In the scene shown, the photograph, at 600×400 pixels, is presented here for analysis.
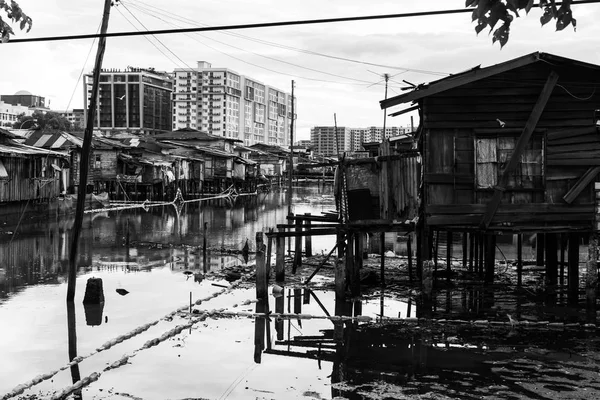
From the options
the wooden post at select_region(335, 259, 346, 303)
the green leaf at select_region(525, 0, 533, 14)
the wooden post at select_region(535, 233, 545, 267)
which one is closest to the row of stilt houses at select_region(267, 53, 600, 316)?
the wooden post at select_region(335, 259, 346, 303)

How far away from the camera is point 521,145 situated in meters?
17.5

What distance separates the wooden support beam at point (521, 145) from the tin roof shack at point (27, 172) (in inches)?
1076

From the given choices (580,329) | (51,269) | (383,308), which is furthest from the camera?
(51,269)

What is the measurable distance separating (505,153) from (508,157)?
12 centimetres

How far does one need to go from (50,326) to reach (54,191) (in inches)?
1321

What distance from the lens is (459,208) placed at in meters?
17.9

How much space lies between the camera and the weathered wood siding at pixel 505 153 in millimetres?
17688

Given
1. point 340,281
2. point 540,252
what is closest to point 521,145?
point 340,281

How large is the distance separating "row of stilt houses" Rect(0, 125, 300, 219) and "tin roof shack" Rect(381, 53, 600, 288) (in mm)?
26382

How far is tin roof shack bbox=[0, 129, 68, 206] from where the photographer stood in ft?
126

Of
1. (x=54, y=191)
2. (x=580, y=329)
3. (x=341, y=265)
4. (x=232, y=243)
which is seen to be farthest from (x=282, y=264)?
(x=54, y=191)

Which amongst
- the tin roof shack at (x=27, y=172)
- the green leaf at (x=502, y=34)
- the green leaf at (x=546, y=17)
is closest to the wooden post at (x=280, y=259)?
the green leaf at (x=502, y=34)

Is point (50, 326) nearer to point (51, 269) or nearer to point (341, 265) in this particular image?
point (341, 265)

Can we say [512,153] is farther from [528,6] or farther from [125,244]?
[125,244]
